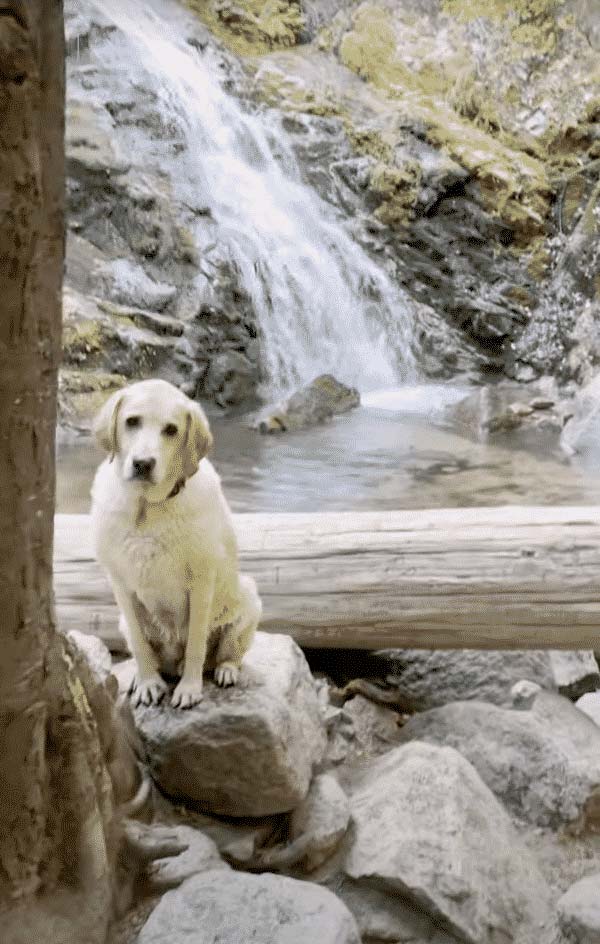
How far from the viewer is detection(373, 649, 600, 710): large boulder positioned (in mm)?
3051

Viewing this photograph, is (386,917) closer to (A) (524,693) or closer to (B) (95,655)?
(B) (95,655)

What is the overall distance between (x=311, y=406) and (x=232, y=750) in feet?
20.0

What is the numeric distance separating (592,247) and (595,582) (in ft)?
30.3

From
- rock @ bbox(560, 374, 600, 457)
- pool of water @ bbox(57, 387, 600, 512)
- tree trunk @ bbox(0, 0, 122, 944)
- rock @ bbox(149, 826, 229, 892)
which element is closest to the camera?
tree trunk @ bbox(0, 0, 122, 944)

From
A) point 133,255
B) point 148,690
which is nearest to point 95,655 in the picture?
point 148,690

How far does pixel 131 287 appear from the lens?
29.2 feet

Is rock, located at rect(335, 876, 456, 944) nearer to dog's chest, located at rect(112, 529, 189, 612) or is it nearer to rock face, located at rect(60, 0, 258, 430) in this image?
dog's chest, located at rect(112, 529, 189, 612)

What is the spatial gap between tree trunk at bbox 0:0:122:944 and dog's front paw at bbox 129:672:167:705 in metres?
0.38

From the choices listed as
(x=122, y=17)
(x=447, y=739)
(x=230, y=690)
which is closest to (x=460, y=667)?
(x=447, y=739)

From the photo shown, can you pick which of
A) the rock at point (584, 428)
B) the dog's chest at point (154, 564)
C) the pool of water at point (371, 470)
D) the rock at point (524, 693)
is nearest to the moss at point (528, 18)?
the rock at point (584, 428)

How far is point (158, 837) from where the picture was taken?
1.87 m

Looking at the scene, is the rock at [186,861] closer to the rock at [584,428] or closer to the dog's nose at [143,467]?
the dog's nose at [143,467]

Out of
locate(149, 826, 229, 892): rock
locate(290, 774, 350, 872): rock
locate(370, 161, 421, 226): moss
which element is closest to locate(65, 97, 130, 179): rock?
locate(370, 161, 421, 226): moss

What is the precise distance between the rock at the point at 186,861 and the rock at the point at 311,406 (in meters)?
5.50
